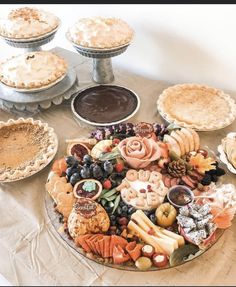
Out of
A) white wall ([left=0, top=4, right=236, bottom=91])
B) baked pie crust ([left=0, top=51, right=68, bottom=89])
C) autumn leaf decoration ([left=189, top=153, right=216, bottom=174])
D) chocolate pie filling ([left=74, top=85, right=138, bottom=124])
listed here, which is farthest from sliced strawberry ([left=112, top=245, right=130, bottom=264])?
white wall ([left=0, top=4, right=236, bottom=91])

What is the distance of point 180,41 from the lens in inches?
58.1

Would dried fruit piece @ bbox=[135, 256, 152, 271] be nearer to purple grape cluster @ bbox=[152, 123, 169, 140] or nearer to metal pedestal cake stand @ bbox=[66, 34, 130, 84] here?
purple grape cluster @ bbox=[152, 123, 169, 140]

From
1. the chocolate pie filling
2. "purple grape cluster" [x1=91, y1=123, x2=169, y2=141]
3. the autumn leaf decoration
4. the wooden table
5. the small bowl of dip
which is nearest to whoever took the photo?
the wooden table

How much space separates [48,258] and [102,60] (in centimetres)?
87

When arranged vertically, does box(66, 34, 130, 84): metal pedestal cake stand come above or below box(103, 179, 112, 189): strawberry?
above

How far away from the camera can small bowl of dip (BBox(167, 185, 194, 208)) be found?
0.95 m

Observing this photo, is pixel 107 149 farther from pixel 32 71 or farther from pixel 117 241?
pixel 32 71

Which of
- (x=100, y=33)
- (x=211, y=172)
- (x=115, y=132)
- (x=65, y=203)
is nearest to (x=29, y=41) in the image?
(x=100, y=33)

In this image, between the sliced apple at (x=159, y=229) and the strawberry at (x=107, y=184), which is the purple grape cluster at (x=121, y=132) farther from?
the sliced apple at (x=159, y=229)

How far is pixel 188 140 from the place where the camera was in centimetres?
112

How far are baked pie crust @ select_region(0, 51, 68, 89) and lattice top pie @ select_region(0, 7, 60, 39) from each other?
0.10 metres

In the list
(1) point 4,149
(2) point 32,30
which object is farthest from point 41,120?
(2) point 32,30

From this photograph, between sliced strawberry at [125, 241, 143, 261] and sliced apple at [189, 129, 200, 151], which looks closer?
sliced strawberry at [125, 241, 143, 261]

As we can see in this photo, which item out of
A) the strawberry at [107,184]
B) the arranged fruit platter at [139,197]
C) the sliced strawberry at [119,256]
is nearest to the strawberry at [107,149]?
the arranged fruit platter at [139,197]
